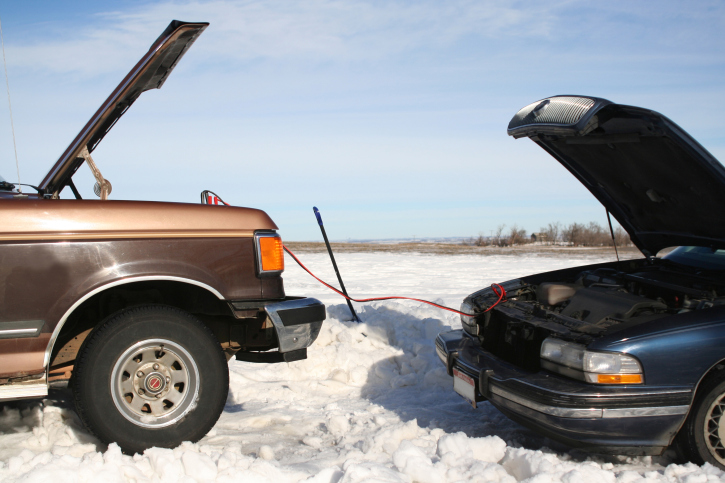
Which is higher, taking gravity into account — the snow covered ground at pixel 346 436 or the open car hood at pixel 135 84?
the open car hood at pixel 135 84

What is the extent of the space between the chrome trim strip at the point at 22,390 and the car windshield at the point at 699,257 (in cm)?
476

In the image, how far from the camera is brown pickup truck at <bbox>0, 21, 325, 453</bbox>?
125 inches

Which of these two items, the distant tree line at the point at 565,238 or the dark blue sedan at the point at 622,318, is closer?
the dark blue sedan at the point at 622,318

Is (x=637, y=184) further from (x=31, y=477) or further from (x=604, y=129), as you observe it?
(x=31, y=477)

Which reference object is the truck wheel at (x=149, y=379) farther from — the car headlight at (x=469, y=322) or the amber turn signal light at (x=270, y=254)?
the car headlight at (x=469, y=322)

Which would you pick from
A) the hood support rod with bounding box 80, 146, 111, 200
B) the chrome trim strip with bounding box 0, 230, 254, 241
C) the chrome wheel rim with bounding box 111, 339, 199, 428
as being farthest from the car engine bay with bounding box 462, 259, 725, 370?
the hood support rod with bounding box 80, 146, 111, 200

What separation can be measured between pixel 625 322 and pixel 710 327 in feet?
1.64

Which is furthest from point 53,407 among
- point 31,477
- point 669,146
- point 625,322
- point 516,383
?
point 669,146

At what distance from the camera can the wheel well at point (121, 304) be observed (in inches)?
144

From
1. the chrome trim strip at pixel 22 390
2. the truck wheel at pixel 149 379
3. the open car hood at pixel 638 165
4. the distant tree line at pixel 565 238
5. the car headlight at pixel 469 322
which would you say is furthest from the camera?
the distant tree line at pixel 565 238

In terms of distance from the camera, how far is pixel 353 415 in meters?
4.43

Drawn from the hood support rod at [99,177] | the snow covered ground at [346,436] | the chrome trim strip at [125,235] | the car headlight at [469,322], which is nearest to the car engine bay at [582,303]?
the car headlight at [469,322]

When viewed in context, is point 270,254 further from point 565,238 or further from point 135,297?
point 565,238

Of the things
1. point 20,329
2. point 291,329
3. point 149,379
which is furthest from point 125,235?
point 291,329
